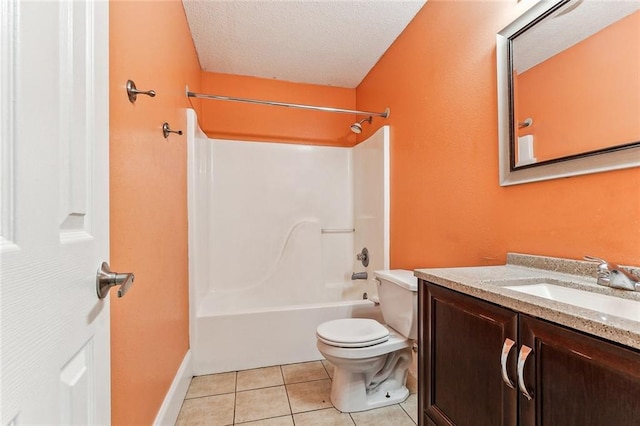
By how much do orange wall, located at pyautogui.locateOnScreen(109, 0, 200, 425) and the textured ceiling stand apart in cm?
36

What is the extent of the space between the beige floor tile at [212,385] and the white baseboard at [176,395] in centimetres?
4

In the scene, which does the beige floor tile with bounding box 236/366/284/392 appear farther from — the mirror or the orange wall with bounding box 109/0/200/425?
the mirror

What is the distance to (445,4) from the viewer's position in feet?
5.34

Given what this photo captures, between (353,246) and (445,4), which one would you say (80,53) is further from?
(353,246)

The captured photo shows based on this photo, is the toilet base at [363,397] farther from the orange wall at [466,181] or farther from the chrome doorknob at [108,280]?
the chrome doorknob at [108,280]

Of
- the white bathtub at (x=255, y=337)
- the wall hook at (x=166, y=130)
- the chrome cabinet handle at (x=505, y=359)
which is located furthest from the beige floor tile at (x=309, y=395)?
the wall hook at (x=166, y=130)

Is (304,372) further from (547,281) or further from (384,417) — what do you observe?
(547,281)

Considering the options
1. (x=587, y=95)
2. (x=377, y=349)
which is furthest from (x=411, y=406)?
(x=587, y=95)

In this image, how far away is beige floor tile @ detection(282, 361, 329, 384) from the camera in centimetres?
188

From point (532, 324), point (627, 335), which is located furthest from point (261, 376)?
point (627, 335)

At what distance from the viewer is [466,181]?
1462mm

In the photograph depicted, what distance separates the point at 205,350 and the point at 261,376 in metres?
0.43

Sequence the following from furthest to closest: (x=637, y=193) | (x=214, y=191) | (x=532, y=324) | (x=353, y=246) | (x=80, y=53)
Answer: (x=353, y=246), (x=214, y=191), (x=637, y=193), (x=532, y=324), (x=80, y=53)

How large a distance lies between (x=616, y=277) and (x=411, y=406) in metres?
1.29
